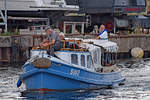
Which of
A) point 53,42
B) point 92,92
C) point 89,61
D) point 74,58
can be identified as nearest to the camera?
point 53,42

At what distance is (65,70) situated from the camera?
29.2m

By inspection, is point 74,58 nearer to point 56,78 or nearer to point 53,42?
point 53,42

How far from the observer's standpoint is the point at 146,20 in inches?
3312

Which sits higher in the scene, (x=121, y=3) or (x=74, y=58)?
(x=121, y=3)

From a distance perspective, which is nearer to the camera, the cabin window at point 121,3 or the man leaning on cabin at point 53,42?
the man leaning on cabin at point 53,42

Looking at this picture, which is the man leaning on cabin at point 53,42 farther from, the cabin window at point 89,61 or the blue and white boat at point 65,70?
the cabin window at point 89,61

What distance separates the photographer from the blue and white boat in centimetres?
2880

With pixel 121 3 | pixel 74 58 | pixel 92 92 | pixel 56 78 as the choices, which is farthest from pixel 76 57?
pixel 121 3

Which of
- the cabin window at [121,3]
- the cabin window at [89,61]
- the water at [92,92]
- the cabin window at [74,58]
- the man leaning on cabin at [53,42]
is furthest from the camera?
the cabin window at [121,3]

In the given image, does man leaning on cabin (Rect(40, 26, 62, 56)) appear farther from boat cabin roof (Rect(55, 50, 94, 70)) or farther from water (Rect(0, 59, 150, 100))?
water (Rect(0, 59, 150, 100))

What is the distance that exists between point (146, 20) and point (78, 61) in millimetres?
54867

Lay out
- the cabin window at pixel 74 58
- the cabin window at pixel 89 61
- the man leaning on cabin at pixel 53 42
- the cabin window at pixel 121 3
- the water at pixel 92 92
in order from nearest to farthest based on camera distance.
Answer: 1. the water at pixel 92 92
2. the man leaning on cabin at pixel 53 42
3. the cabin window at pixel 74 58
4. the cabin window at pixel 89 61
5. the cabin window at pixel 121 3

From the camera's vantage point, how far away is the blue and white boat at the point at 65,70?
2880 centimetres

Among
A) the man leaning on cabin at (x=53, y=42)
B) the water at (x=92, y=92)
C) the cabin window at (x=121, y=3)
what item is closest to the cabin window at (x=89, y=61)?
the water at (x=92, y=92)
